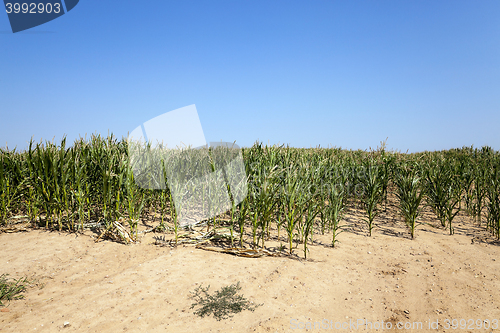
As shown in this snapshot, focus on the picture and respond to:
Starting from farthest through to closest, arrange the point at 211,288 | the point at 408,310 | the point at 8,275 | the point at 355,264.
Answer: the point at 355,264
the point at 8,275
the point at 211,288
the point at 408,310

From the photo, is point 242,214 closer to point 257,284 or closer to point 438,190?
point 257,284

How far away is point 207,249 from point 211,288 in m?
1.19

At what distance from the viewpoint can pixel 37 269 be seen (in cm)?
392

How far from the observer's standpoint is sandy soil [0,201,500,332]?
282 centimetres

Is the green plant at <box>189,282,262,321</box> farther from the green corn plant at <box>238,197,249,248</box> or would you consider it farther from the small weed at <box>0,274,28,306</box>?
the small weed at <box>0,274,28,306</box>

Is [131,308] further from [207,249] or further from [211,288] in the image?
[207,249]

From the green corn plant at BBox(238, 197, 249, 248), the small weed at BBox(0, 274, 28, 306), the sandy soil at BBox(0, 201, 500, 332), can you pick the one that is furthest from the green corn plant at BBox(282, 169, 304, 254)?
the small weed at BBox(0, 274, 28, 306)

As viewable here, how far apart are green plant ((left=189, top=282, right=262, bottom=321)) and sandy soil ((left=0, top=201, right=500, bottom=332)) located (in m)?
0.09

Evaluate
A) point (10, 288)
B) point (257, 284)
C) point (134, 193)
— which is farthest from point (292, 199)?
point (10, 288)

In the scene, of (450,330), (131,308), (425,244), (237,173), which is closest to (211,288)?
(131,308)

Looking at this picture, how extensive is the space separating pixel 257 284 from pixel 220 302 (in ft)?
2.07

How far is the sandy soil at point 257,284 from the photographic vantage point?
2.82 meters

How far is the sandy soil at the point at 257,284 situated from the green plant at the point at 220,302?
90mm

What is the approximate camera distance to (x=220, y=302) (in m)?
3.04
